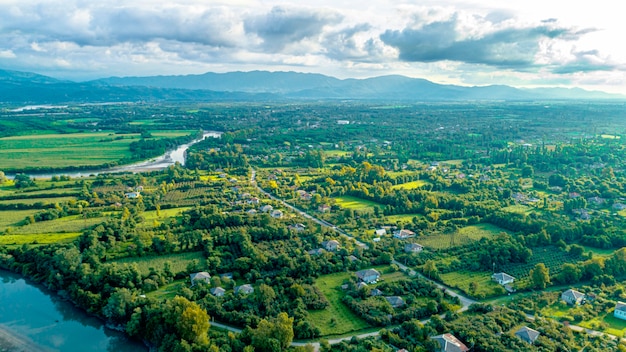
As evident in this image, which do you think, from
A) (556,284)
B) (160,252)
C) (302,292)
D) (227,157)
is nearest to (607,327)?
(556,284)

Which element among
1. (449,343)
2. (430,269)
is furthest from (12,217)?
(449,343)

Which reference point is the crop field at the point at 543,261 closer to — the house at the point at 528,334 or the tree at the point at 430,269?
the tree at the point at 430,269

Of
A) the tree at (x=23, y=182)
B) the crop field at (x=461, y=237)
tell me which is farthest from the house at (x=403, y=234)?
the tree at (x=23, y=182)

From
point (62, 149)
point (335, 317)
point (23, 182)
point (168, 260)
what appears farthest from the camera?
point (62, 149)

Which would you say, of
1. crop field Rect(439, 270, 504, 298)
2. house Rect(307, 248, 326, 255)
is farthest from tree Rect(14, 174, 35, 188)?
crop field Rect(439, 270, 504, 298)

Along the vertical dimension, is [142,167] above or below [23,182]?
below

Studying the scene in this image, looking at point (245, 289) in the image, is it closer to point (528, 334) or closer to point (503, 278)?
point (528, 334)

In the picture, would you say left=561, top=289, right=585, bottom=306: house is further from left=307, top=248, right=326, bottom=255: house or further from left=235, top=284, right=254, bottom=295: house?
left=235, top=284, right=254, bottom=295: house
